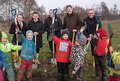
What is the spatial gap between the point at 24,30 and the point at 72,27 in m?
1.50

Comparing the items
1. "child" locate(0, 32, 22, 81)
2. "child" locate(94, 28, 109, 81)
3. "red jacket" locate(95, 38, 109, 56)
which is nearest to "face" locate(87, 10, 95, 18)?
"child" locate(94, 28, 109, 81)

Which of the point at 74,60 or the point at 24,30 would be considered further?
the point at 24,30

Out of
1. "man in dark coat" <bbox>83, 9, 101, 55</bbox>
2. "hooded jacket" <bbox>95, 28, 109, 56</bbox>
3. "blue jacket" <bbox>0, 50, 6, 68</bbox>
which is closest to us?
"blue jacket" <bbox>0, 50, 6, 68</bbox>

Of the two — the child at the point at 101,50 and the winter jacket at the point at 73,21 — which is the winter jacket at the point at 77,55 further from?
the winter jacket at the point at 73,21

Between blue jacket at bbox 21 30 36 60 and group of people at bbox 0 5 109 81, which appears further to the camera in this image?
blue jacket at bbox 21 30 36 60

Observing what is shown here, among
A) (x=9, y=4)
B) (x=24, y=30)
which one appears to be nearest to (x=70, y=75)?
(x=24, y=30)

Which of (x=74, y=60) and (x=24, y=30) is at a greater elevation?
(x=24, y=30)

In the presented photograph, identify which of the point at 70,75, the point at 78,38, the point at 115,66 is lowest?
→ the point at 70,75

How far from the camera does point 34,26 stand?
386 inches

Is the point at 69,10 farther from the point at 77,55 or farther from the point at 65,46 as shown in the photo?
the point at 77,55

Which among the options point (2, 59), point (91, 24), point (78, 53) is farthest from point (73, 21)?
point (2, 59)

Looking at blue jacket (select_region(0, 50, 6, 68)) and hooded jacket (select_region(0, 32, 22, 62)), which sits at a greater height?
hooded jacket (select_region(0, 32, 22, 62))

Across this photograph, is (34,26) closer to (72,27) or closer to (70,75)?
(72,27)

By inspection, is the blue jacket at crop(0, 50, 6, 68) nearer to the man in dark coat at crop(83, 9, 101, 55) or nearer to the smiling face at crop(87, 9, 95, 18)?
the man in dark coat at crop(83, 9, 101, 55)
